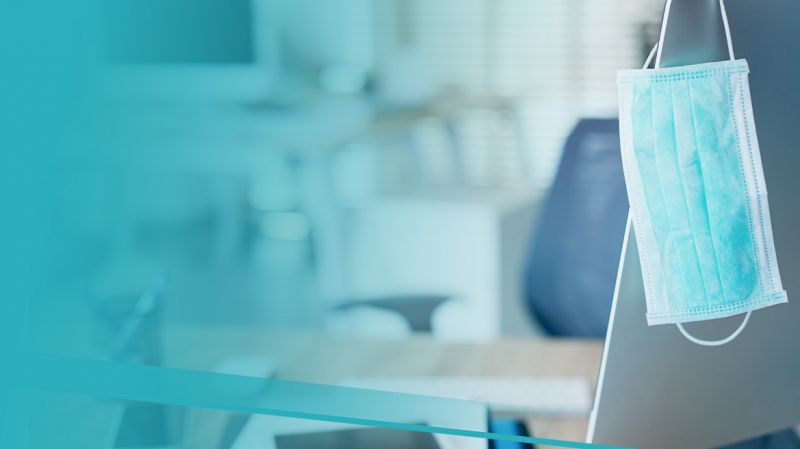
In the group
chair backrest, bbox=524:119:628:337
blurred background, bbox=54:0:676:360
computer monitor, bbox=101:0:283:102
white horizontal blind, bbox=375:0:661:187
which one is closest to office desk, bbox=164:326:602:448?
blurred background, bbox=54:0:676:360

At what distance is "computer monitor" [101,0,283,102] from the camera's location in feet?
6.03

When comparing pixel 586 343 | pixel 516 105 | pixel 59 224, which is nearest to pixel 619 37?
pixel 516 105

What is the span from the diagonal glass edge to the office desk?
235mm

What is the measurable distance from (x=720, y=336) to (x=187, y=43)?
1.89 m

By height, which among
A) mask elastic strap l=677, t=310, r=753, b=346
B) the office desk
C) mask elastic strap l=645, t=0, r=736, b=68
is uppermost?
mask elastic strap l=645, t=0, r=736, b=68

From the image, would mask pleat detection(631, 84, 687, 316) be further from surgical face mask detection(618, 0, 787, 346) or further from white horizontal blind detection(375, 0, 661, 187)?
white horizontal blind detection(375, 0, 661, 187)

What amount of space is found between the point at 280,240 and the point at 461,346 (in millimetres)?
2729

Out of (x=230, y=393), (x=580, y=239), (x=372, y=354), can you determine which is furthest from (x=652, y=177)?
(x=580, y=239)

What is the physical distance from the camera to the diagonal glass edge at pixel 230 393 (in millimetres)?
538

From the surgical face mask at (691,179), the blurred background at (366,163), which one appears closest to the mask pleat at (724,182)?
the surgical face mask at (691,179)

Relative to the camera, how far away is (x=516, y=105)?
4691 millimetres

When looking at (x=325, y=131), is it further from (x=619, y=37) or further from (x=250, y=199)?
(x=619, y=37)

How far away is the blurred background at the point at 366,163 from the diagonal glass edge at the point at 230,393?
25 centimetres

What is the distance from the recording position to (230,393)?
0.55 meters
